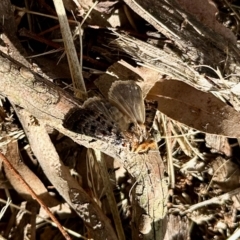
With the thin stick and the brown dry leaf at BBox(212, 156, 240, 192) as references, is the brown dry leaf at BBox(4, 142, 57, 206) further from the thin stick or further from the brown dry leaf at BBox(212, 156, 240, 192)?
the brown dry leaf at BBox(212, 156, 240, 192)

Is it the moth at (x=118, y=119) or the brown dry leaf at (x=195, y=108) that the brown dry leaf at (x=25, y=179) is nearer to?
the moth at (x=118, y=119)

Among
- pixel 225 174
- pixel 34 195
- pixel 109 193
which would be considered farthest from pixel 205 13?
pixel 34 195

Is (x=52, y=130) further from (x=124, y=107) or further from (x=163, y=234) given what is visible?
(x=163, y=234)

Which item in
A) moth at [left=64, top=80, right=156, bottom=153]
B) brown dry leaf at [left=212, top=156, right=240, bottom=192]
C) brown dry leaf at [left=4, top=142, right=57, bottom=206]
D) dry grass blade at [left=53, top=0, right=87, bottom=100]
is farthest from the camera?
brown dry leaf at [left=212, top=156, right=240, bottom=192]

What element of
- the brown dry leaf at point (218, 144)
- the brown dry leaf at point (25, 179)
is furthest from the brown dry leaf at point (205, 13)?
the brown dry leaf at point (25, 179)

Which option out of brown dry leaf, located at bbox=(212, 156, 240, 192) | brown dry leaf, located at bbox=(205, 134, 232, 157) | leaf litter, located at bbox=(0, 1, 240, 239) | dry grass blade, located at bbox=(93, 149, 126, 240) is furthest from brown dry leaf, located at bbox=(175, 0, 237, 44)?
dry grass blade, located at bbox=(93, 149, 126, 240)

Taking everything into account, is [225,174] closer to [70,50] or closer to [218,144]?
[218,144]
